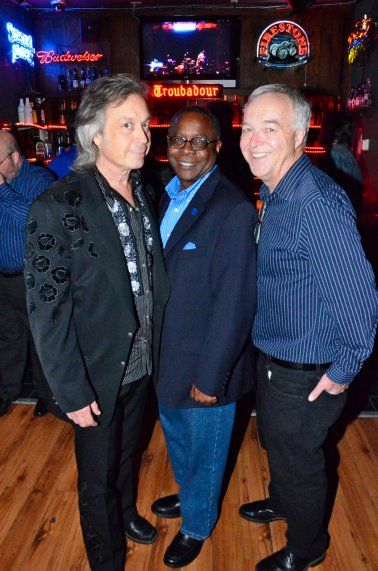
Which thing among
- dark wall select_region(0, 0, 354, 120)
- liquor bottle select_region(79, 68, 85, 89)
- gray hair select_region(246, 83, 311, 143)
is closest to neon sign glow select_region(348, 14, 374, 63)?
dark wall select_region(0, 0, 354, 120)

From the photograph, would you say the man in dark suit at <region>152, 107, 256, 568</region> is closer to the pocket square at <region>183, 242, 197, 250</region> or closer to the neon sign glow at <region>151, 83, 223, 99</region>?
the pocket square at <region>183, 242, 197, 250</region>

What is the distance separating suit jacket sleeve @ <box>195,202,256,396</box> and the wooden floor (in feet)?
2.99

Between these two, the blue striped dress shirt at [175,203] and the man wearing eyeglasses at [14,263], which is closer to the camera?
the blue striped dress shirt at [175,203]

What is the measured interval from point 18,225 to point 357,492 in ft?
7.82

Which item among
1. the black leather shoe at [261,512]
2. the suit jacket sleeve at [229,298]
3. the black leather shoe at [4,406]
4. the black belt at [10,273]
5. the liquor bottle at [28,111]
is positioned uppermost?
the liquor bottle at [28,111]

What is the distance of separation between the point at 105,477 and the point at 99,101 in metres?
1.34

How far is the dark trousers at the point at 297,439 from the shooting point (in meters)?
1.74

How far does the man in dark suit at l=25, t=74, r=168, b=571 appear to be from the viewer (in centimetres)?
155

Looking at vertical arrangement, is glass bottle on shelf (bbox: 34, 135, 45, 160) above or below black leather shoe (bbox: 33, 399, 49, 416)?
above

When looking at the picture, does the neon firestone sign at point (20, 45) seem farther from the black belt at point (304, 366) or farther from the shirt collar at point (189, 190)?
the black belt at point (304, 366)

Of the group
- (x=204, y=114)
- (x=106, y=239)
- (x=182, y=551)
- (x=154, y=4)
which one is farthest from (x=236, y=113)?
(x=182, y=551)

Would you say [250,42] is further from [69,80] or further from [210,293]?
[210,293]

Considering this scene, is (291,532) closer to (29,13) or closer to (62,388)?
(62,388)

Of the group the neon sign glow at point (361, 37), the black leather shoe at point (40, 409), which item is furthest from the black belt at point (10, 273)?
the neon sign glow at point (361, 37)
